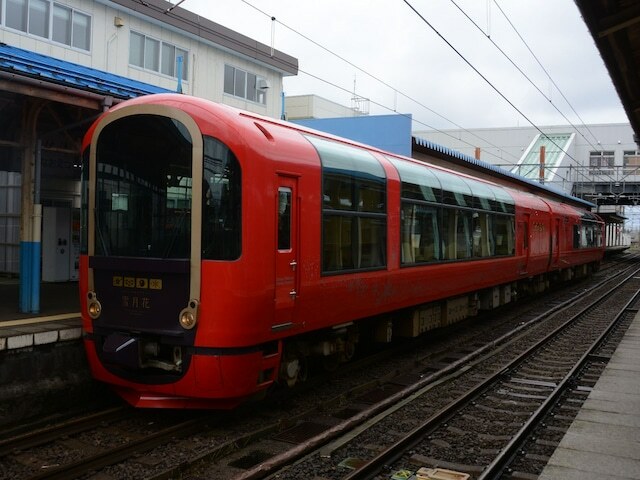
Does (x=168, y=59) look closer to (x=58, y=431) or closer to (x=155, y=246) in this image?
(x=155, y=246)

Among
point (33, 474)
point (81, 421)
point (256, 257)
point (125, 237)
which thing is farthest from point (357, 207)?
point (33, 474)

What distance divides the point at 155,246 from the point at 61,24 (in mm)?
14198

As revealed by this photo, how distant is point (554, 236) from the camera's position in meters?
18.1

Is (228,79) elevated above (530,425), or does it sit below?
above

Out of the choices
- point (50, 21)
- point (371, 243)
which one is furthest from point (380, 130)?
point (371, 243)

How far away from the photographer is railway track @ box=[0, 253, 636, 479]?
4688 millimetres

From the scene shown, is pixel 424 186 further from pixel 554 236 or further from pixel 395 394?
pixel 554 236

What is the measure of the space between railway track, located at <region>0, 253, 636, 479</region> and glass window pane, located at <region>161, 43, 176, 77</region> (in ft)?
50.3

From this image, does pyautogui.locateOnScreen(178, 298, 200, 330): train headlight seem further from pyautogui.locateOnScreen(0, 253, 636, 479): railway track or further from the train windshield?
pyautogui.locateOnScreen(0, 253, 636, 479): railway track

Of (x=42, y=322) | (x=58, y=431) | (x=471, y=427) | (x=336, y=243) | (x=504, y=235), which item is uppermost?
(x=504, y=235)

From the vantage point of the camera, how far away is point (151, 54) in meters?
19.6

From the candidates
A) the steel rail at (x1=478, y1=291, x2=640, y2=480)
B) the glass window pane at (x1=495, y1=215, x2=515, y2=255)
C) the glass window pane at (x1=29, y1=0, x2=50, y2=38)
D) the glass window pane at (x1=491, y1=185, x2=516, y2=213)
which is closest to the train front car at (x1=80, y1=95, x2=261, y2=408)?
the steel rail at (x1=478, y1=291, x2=640, y2=480)

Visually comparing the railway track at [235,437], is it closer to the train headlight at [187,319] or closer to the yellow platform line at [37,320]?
the train headlight at [187,319]

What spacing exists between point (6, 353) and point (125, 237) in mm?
1542
